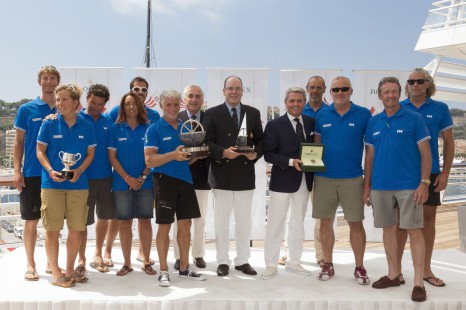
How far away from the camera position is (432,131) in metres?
3.40

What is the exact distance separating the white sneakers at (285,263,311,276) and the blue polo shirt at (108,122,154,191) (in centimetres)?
164

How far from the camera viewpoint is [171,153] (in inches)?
128

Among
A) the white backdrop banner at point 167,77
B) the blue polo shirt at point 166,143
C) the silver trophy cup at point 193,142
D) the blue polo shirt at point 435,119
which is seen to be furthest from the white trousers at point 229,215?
the white backdrop banner at point 167,77

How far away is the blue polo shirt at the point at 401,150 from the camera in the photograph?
10.3 feet

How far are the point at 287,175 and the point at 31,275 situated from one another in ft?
7.93

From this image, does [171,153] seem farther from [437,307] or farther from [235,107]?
[437,307]

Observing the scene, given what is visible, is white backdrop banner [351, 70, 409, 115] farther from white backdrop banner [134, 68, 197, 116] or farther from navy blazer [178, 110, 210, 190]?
navy blazer [178, 110, 210, 190]

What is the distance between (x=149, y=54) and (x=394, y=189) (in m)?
30.2

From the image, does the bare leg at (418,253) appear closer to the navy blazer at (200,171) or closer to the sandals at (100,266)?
the navy blazer at (200,171)

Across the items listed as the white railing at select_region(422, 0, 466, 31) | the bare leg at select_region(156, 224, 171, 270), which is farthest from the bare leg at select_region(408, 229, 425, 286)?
the white railing at select_region(422, 0, 466, 31)

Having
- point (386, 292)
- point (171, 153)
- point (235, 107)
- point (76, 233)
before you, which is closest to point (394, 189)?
point (386, 292)

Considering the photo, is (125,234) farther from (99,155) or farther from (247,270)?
(247,270)

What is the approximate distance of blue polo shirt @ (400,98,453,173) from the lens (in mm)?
3410

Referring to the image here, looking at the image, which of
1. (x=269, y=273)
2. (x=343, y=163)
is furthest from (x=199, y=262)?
(x=343, y=163)
